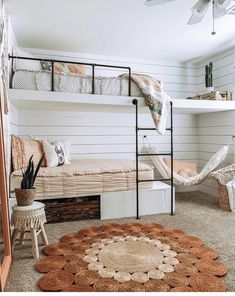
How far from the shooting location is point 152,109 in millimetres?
3414

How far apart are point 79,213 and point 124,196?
0.61 m

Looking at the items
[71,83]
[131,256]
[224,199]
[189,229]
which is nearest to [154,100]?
[71,83]

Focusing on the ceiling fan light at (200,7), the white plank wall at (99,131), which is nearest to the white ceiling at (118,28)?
the ceiling fan light at (200,7)

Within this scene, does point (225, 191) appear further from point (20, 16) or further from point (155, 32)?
point (20, 16)

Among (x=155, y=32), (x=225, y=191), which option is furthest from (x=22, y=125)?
(x=225, y=191)

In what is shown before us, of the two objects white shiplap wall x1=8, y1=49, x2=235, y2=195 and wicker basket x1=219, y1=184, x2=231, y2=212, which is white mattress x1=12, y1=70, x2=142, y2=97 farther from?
wicker basket x1=219, y1=184, x2=231, y2=212

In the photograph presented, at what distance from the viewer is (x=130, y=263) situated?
2105 millimetres

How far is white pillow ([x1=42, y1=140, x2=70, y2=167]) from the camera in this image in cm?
352

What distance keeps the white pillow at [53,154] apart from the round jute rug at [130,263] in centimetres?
106

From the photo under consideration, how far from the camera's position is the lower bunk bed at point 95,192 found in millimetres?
3180

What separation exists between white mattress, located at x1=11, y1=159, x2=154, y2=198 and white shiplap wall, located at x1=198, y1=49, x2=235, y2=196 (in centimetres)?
170

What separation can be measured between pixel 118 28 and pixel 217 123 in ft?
7.73

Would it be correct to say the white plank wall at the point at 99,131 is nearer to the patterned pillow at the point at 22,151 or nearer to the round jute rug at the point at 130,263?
the patterned pillow at the point at 22,151

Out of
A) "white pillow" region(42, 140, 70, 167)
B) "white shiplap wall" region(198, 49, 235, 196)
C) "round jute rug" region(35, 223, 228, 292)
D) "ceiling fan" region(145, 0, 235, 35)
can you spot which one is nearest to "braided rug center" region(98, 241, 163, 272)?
"round jute rug" region(35, 223, 228, 292)
